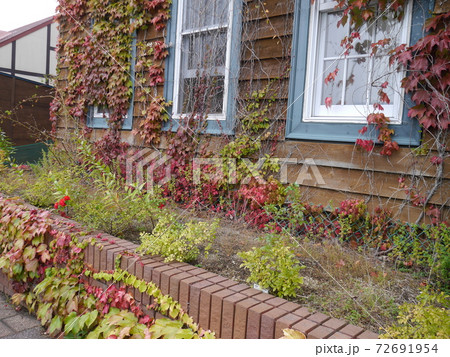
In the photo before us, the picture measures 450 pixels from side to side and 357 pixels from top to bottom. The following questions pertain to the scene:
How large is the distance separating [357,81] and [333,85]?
242 mm

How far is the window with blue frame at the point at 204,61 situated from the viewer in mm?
4738

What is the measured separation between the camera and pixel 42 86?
36.8 feet

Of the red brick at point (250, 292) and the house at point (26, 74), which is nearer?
the red brick at point (250, 292)

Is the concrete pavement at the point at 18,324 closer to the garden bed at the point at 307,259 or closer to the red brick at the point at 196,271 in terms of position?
the garden bed at the point at 307,259

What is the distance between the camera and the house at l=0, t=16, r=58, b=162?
34.9 ft

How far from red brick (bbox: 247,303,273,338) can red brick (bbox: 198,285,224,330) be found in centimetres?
26

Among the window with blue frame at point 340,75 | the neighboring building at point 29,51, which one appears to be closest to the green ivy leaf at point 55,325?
the window with blue frame at point 340,75

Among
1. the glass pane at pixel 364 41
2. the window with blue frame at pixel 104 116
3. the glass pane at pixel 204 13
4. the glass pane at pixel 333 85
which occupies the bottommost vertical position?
the window with blue frame at pixel 104 116

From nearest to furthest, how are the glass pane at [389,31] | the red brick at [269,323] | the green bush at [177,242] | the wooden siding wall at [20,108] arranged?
the red brick at [269,323], the green bush at [177,242], the glass pane at [389,31], the wooden siding wall at [20,108]

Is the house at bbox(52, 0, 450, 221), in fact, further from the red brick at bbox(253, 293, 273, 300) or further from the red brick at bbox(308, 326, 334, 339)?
the red brick at bbox(308, 326, 334, 339)

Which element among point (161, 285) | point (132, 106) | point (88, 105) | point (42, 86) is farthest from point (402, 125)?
point (42, 86)

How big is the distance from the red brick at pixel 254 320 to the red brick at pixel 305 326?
6.8 inches

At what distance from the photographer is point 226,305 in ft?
6.52

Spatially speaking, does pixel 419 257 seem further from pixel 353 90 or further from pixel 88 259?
pixel 88 259
